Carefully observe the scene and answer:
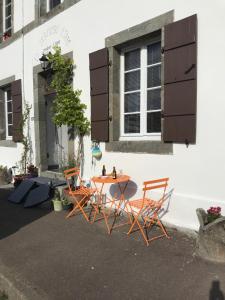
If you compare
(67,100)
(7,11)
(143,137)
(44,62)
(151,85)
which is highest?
(7,11)

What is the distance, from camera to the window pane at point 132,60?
215 inches

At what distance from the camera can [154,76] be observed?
5.19 metres

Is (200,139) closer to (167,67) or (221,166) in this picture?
(221,166)

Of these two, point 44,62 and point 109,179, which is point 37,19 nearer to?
point 44,62

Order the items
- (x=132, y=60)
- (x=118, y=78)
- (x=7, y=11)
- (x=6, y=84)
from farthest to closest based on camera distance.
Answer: (x=7, y=11), (x=6, y=84), (x=118, y=78), (x=132, y=60)

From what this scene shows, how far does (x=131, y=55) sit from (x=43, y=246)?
3266 millimetres

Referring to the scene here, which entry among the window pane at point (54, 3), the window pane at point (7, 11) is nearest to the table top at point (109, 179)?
the window pane at point (54, 3)

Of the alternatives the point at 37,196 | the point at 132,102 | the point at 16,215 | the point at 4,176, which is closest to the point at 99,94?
the point at 132,102

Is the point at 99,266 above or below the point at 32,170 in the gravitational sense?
below

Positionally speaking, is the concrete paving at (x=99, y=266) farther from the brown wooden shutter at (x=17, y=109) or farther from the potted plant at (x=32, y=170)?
the brown wooden shutter at (x=17, y=109)

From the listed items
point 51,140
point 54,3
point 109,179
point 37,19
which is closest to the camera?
point 109,179

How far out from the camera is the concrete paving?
3.10 metres

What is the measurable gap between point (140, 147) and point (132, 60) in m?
1.47

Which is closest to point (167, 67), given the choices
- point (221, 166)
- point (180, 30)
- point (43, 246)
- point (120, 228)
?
point (180, 30)
